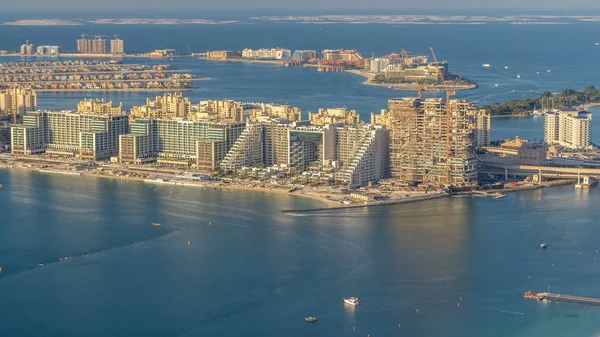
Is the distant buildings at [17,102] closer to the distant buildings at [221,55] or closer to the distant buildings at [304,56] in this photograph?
the distant buildings at [304,56]

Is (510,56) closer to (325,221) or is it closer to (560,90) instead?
(560,90)

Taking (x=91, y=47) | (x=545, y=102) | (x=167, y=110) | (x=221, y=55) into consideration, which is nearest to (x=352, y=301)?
(x=167, y=110)

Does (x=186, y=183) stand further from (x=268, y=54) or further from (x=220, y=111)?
(x=268, y=54)

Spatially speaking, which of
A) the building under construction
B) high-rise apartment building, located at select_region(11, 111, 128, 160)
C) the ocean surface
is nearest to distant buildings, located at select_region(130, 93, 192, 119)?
high-rise apartment building, located at select_region(11, 111, 128, 160)

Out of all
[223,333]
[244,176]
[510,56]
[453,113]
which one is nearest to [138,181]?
[244,176]

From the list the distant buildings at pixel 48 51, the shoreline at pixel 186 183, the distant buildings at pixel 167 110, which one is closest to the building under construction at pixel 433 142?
the shoreline at pixel 186 183

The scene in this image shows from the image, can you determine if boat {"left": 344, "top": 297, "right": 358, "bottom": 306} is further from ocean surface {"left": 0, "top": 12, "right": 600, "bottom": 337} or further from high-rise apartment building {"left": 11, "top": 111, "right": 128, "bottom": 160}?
high-rise apartment building {"left": 11, "top": 111, "right": 128, "bottom": 160}
